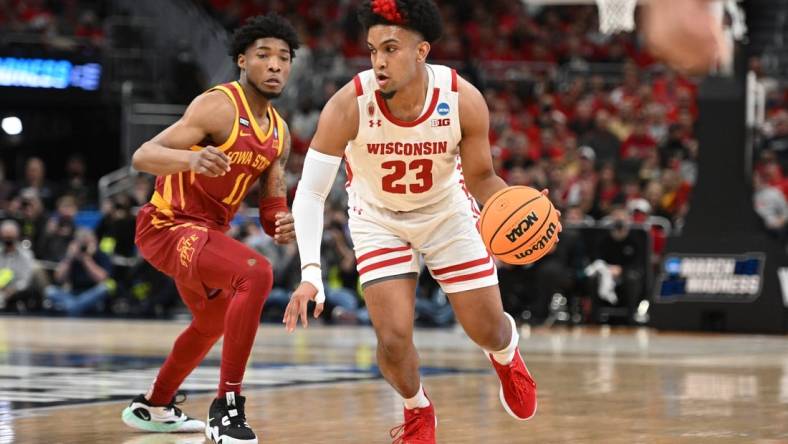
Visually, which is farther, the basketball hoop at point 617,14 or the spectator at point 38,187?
the spectator at point 38,187

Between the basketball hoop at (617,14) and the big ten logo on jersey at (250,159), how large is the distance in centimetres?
1358

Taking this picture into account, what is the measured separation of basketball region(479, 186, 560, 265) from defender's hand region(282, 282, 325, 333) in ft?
2.97

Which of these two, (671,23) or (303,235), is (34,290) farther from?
(303,235)

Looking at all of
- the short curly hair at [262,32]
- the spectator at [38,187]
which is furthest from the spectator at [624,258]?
the short curly hair at [262,32]

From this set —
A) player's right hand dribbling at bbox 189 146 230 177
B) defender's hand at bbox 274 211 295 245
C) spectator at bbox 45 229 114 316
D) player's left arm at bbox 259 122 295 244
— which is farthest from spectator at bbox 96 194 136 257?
player's right hand dribbling at bbox 189 146 230 177

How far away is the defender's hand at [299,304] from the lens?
19.0 feet

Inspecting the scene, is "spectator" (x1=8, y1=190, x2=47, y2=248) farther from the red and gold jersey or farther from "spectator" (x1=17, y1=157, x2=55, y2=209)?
the red and gold jersey

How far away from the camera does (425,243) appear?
6.64 metres

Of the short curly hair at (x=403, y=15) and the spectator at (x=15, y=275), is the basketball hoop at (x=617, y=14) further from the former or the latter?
the short curly hair at (x=403, y=15)

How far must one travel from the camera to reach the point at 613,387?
9.69 metres

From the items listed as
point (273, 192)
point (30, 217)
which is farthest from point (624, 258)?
point (273, 192)

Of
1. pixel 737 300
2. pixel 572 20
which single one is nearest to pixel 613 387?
pixel 737 300

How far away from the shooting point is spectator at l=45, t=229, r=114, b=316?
767 inches

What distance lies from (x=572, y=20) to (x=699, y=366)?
1837 cm
